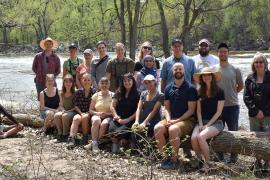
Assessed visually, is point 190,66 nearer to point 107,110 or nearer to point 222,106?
point 222,106

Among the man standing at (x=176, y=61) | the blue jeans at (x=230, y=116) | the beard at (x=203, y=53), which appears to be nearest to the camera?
the blue jeans at (x=230, y=116)

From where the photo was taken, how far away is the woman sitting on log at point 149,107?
7.48 metres

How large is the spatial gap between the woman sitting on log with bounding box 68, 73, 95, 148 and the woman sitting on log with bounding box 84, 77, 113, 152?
23 centimetres

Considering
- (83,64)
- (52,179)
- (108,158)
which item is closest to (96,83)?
(83,64)

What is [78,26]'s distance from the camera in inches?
619

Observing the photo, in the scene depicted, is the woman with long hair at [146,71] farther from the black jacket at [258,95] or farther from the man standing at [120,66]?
the black jacket at [258,95]

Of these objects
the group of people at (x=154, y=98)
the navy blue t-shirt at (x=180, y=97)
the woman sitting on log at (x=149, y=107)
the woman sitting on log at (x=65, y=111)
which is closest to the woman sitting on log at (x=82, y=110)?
the group of people at (x=154, y=98)

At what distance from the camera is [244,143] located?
6773mm

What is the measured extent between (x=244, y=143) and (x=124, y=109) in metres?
2.17

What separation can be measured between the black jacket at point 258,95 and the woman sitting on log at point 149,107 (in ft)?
4.93

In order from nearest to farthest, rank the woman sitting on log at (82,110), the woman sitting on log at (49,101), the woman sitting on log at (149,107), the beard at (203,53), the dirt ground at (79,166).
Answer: the dirt ground at (79,166), the woman sitting on log at (149,107), the beard at (203,53), the woman sitting on log at (82,110), the woman sitting on log at (49,101)

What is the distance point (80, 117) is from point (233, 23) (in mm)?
55069

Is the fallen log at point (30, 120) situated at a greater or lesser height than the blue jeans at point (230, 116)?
lesser

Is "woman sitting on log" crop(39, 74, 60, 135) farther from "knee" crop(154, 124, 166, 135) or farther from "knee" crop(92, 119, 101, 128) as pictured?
"knee" crop(154, 124, 166, 135)
